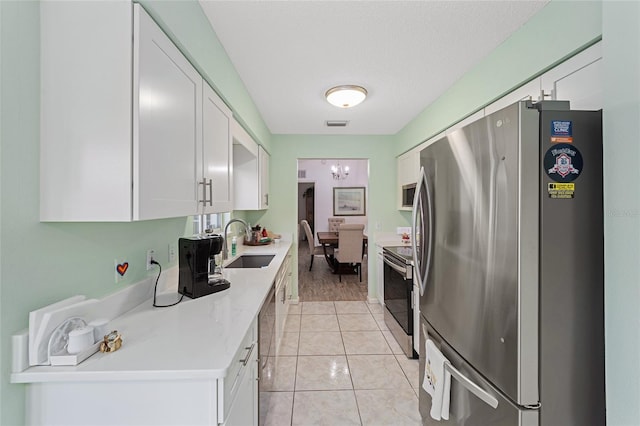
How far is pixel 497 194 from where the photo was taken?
1048 mm

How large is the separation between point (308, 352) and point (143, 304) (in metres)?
1.71

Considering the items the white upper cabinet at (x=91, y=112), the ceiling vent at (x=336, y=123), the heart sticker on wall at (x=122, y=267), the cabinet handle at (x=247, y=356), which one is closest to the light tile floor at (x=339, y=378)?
the cabinet handle at (x=247, y=356)

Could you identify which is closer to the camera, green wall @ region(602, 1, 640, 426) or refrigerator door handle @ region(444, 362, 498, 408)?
green wall @ region(602, 1, 640, 426)

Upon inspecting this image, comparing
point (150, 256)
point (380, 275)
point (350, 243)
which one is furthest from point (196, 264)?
point (350, 243)

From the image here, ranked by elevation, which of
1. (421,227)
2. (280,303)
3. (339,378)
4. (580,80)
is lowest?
(339,378)

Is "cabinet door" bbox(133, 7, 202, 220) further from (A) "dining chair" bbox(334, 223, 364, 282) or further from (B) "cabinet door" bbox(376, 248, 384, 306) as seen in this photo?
(A) "dining chair" bbox(334, 223, 364, 282)

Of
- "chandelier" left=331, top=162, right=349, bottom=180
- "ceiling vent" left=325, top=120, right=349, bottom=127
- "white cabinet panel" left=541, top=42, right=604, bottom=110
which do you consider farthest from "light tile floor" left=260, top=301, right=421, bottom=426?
"chandelier" left=331, top=162, right=349, bottom=180

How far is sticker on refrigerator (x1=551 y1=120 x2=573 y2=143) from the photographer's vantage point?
0.97m

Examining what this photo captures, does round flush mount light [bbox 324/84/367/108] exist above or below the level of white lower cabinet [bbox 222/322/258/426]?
above

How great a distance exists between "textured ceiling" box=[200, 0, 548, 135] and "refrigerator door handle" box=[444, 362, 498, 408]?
1.80 meters

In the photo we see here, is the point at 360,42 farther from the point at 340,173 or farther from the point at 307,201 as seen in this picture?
the point at 307,201

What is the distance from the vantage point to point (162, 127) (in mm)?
1076

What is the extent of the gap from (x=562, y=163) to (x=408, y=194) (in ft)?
8.49

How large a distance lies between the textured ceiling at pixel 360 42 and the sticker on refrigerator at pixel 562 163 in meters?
0.99
